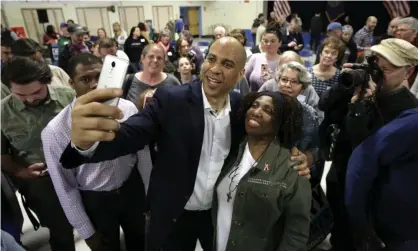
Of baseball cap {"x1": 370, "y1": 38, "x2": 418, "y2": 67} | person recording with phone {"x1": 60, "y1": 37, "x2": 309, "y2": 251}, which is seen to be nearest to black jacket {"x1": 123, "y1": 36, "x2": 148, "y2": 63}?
person recording with phone {"x1": 60, "y1": 37, "x2": 309, "y2": 251}

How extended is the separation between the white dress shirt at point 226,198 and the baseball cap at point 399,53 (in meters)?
0.96

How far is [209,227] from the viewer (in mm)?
1627

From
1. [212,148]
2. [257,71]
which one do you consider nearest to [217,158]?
[212,148]

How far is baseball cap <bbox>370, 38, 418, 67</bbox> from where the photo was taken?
5.01ft

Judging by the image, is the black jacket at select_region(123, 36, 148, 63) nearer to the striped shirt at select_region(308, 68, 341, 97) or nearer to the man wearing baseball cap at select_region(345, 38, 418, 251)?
the striped shirt at select_region(308, 68, 341, 97)

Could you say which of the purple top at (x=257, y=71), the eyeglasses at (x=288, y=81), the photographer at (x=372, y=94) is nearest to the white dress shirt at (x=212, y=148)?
the photographer at (x=372, y=94)

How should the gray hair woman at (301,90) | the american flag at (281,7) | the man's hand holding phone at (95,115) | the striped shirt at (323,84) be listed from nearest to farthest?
the man's hand holding phone at (95,115) → the gray hair woman at (301,90) → the striped shirt at (323,84) → the american flag at (281,7)

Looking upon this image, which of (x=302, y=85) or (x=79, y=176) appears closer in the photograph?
(x=79, y=176)

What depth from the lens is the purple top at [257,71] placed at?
3.00m

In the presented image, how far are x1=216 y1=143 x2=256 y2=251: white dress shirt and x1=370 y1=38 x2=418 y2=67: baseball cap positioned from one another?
0.96m

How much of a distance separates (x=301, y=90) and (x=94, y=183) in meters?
1.59

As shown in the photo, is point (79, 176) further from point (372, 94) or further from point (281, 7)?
point (281, 7)

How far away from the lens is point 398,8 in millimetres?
11148

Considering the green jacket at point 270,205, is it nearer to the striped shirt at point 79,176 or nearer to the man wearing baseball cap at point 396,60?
the striped shirt at point 79,176
